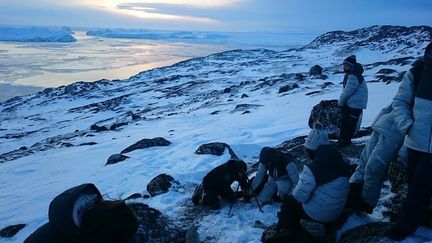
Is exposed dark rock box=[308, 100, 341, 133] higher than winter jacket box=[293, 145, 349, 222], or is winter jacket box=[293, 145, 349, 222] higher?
winter jacket box=[293, 145, 349, 222]

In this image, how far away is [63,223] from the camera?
371cm

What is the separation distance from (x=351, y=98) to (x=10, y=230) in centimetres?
794

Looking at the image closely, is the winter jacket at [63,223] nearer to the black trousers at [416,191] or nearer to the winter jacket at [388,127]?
the black trousers at [416,191]

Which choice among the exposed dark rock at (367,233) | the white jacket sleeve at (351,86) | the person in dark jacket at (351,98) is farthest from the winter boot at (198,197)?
the white jacket sleeve at (351,86)

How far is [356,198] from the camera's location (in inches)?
225

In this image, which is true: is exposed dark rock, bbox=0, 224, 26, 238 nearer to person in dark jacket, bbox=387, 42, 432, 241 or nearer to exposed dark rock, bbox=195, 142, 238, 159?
exposed dark rock, bbox=195, 142, 238, 159

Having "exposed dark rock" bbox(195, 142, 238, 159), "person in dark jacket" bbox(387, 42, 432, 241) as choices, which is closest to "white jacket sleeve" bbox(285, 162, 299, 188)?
"person in dark jacket" bbox(387, 42, 432, 241)

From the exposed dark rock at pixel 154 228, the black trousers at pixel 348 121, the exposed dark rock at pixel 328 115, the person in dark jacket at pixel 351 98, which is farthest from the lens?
the exposed dark rock at pixel 328 115

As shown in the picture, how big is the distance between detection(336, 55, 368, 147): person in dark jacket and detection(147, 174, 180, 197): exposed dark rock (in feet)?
13.3

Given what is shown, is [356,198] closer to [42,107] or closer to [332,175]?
[332,175]

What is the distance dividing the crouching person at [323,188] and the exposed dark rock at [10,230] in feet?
19.5

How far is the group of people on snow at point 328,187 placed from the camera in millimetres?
3873

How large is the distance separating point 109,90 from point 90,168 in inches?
2031

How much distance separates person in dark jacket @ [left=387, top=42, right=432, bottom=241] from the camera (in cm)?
437
